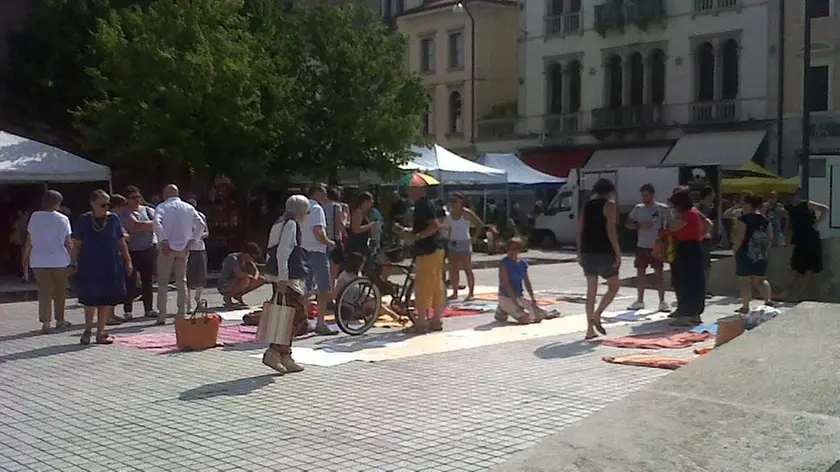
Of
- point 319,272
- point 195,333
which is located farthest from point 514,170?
point 195,333

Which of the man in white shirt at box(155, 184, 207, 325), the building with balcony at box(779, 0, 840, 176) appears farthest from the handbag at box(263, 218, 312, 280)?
the building with balcony at box(779, 0, 840, 176)

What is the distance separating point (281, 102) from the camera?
2308 cm

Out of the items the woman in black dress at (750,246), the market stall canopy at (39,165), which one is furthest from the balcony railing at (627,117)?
the woman in black dress at (750,246)

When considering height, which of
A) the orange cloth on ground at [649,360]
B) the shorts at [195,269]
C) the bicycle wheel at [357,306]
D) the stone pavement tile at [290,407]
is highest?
the shorts at [195,269]

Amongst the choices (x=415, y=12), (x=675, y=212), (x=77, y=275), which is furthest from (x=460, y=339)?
(x=415, y=12)

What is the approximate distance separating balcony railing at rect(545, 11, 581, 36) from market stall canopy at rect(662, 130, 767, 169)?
26.8 ft

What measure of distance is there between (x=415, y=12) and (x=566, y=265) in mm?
28335

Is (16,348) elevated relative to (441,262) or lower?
lower

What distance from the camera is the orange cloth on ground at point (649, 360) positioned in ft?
31.5

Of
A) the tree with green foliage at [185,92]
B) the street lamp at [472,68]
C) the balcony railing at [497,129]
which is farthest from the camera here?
the street lamp at [472,68]

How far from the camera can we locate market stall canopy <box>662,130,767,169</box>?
37.7 metres

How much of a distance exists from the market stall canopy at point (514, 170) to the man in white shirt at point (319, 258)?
21.7m

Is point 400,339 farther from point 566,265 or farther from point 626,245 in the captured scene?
point 626,245

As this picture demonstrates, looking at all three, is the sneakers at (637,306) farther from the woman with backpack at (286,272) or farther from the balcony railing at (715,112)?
the balcony railing at (715,112)
